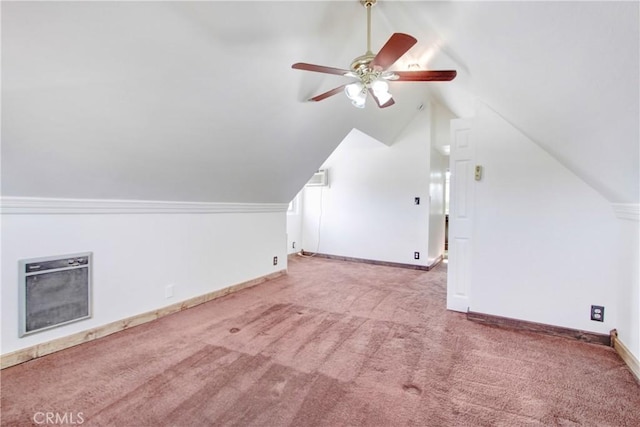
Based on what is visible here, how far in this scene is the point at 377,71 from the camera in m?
1.97

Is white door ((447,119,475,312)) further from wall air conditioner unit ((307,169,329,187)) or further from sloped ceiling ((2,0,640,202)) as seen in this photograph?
wall air conditioner unit ((307,169,329,187))

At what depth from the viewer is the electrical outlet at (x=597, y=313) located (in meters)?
2.34

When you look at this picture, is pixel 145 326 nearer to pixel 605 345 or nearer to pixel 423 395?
pixel 423 395

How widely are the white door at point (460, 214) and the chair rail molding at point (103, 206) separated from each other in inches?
98.3

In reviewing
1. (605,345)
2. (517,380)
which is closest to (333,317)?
(517,380)

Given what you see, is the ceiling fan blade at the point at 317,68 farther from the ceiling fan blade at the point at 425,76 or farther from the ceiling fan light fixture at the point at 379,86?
the ceiling fan blade at the point at 425,76

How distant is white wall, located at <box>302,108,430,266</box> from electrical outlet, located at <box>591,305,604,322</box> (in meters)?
2.64

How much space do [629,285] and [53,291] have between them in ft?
13.6

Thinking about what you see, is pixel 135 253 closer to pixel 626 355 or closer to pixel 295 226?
pixel 295 226

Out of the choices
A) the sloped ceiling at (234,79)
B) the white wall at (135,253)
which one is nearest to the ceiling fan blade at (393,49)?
the sloped ceiling at (234,79)

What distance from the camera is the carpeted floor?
1.50 m

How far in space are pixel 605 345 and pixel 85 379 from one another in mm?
3741

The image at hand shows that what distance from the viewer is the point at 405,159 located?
16.9 ft

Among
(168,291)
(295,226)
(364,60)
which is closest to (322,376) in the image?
(168,291)
